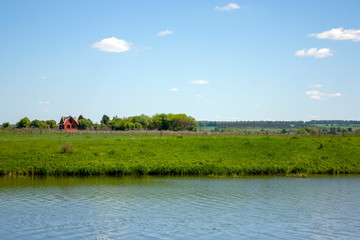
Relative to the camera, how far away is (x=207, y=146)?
47594 mm

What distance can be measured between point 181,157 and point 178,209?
69.0 feet

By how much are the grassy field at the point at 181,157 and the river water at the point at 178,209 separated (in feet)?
15.8

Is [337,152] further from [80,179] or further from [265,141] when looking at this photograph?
[80,179]

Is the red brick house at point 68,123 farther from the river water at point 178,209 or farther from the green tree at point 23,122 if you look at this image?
the river water at point 178,209

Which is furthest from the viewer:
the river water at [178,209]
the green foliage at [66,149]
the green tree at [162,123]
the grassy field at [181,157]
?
the green tree at [162,123]

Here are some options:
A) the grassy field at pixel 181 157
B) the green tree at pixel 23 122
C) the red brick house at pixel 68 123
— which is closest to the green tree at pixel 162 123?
the red brick house at pixel 68 123

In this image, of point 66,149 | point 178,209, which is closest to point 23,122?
point 66,149

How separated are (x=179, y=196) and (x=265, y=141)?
92.4 ft

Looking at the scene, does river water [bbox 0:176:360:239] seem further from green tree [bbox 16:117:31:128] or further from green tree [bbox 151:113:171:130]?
green tree [bbox 16:117:31:128]

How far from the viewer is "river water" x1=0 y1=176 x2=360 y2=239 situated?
16.7 meters

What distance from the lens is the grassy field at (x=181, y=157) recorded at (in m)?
38.2

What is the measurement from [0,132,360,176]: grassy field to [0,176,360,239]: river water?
482 cm

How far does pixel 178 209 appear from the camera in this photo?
21.4m

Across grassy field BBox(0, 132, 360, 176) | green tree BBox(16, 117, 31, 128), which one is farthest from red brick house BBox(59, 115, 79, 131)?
grassy field BBox(0, 132, 360, 176)
